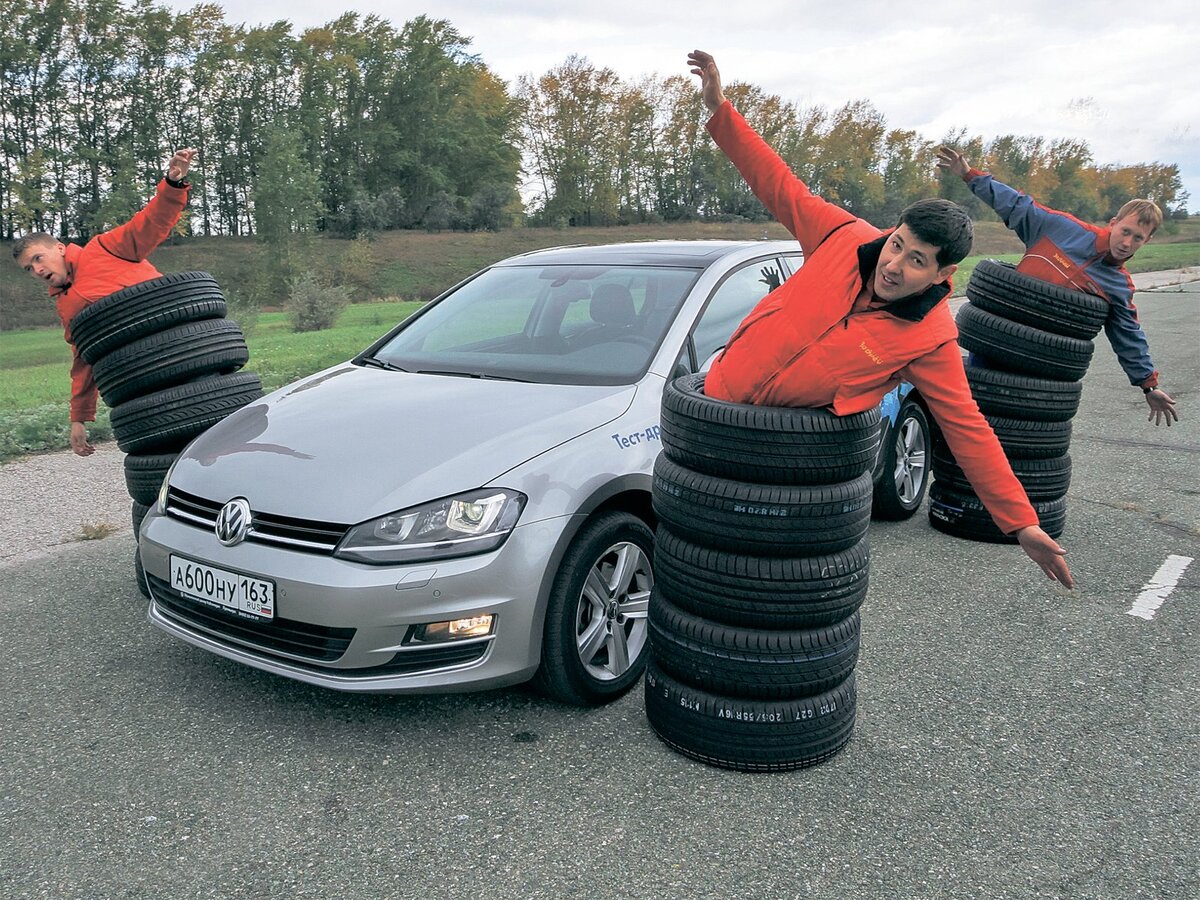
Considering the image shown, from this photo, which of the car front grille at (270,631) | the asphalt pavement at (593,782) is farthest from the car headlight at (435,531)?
the asphalt pavement at (593,782)

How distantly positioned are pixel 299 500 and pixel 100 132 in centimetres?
6132

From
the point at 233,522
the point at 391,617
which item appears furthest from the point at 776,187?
the point at 233,522

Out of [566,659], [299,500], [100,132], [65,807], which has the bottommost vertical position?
[65,807]

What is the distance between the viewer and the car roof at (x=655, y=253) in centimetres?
482

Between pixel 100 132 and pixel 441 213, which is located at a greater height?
pixel 100 132

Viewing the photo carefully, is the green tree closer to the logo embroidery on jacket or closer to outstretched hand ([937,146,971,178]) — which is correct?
outstretched hand ([937,146,971,178])

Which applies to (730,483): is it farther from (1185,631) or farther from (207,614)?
(1185,631)

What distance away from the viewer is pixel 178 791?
3154 millimetres

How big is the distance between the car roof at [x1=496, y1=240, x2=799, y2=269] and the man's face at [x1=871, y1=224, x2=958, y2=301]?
1766 mm

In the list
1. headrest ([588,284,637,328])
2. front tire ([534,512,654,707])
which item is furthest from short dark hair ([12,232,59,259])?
front tire ([534,512,654,707])

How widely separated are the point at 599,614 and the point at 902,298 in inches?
61.5

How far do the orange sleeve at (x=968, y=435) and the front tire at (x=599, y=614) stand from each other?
1.20m

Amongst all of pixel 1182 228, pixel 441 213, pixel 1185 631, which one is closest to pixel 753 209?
pixel 441 213

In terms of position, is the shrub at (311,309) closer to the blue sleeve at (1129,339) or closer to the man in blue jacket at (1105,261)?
the man in blue jacket at (1105,261)
